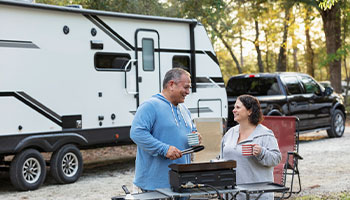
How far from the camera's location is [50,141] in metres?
9.23

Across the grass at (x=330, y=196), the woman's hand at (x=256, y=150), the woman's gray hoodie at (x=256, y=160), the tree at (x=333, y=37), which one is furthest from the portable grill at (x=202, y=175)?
the tree at (x=333, y=37)

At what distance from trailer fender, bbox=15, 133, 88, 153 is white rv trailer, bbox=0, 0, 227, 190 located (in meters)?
0.02

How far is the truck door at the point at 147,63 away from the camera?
10.6m

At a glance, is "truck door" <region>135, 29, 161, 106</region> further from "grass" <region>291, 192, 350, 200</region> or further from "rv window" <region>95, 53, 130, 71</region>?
"grass" <region>291, 192, 350, 200</region>

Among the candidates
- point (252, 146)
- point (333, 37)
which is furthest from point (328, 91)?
point (252, 146)

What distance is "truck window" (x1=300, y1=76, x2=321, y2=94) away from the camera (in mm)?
14477

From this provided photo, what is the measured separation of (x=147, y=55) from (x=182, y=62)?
0.97m

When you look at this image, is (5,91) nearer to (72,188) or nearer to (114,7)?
(72,188)

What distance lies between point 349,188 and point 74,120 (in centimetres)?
447

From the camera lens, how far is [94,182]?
962 centimetres

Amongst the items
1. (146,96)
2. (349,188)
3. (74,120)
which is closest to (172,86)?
(349,188)

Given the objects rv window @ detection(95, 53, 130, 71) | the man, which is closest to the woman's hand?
the man

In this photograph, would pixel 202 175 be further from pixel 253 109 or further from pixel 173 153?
pixel 253 109

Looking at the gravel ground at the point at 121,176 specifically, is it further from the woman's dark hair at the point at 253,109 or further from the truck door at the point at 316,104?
the woman's dark hair at the point at 253,109
